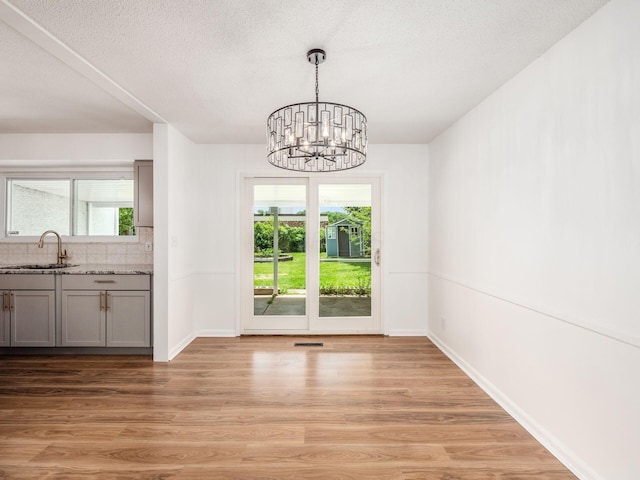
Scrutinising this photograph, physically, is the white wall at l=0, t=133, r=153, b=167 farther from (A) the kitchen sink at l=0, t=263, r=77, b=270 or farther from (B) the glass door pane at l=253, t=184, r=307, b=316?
(B) the glass door pane at l=253, t=184, r=307, b=316

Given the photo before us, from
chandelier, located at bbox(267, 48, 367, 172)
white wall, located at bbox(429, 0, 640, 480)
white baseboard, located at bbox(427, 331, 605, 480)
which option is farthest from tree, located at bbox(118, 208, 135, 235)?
white baseboard, located at bbox(427, 331, 605, 480)

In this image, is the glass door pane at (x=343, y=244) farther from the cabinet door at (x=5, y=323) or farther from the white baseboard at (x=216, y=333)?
the cabinet door at (x=5, y=323)

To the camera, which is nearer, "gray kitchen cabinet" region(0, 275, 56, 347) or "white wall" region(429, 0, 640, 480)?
"white wall" region(429, 0, 640, 480)

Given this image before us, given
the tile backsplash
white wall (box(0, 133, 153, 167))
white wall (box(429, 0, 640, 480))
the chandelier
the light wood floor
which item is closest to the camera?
white wall (box(429, 0, 640, 480))

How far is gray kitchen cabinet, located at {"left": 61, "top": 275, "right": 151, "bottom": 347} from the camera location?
3861mm

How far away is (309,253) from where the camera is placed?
466cm

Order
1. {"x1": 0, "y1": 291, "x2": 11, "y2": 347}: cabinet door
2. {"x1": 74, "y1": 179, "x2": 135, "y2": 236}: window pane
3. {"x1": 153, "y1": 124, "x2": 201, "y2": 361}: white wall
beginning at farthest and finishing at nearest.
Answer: {"x1": 74, "y1": 179, "x2": 135, "y2": 236}: window pane → {"x1": 0, "y1": 291, "x2": 11, "y2": 347}: cabinet door → {"x1": 153, "y1": 124, "x2": 201, "y2": 361}: white wall

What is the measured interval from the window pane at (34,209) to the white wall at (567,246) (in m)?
4.90

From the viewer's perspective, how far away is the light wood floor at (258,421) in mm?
2008

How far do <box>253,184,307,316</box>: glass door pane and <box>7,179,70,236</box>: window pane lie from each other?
96.5 inches

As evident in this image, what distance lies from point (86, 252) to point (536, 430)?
495 cm

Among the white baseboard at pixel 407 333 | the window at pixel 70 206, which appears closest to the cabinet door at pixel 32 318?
the window at pixel 70 206

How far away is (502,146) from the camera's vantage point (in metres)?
2.79

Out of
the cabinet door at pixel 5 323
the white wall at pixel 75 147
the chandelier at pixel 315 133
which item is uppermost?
the white wall at pixel 75 147
